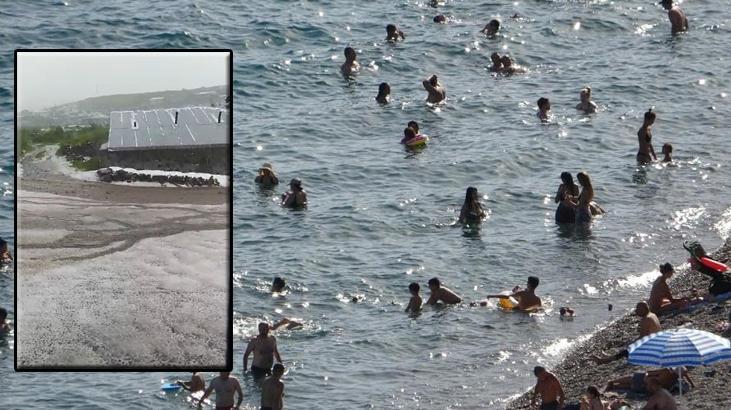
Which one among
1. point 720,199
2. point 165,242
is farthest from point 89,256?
point 720,199

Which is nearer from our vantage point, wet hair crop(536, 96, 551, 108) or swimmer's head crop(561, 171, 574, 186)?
swimmer's head crop(561, 171, 574, 186)

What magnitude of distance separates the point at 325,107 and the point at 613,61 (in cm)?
894

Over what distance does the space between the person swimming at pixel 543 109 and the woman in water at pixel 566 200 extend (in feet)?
21.2

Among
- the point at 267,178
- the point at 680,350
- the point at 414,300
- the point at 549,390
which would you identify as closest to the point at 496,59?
the point at 267,178

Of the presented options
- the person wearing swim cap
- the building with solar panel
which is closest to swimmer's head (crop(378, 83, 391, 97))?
the person wearing swim cap

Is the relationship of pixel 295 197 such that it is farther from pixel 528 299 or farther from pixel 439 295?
pixel 528 299

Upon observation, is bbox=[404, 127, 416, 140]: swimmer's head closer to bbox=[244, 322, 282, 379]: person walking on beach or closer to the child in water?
the child in water

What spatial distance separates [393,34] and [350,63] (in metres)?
2.60

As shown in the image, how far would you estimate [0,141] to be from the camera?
88.3ft

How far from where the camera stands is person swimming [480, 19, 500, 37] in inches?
1428

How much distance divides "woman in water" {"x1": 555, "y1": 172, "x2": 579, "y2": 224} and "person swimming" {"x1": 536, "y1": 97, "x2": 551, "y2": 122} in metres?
6.47

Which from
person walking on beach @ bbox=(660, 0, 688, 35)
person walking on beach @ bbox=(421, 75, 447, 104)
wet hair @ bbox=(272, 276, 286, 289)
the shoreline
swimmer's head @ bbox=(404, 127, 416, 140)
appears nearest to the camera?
the shoreline

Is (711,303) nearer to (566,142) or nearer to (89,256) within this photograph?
(566,142)

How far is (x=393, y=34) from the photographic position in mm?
35688
